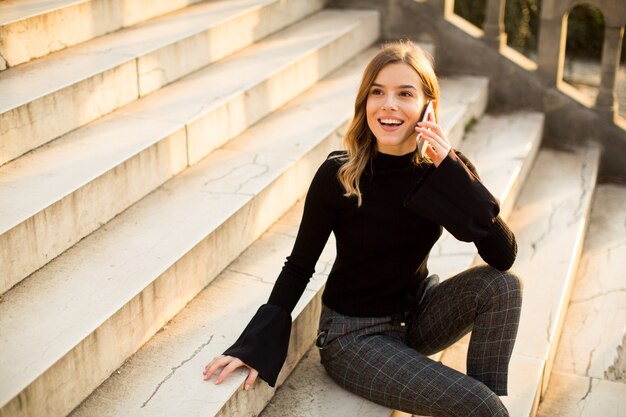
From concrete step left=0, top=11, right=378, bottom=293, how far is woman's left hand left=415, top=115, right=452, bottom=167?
4.13 ft

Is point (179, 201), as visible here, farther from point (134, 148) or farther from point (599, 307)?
point (599, 307)

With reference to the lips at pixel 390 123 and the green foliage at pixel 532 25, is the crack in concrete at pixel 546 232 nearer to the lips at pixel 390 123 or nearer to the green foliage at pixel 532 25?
the lips at pixel 390 123

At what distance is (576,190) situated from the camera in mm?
4926

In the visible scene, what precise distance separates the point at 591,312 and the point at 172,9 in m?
2.93

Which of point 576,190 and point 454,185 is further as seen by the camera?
point 576,190

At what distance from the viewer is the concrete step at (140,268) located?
246 cm

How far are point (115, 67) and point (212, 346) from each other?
1.55 metres

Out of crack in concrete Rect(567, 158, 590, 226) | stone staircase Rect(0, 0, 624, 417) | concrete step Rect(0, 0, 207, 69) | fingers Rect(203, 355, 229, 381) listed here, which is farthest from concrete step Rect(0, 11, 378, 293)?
crack in concrete Rect(567, 158, 590, 226)

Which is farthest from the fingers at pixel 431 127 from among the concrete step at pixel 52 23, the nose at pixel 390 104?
the concrete step at pixel 52 23

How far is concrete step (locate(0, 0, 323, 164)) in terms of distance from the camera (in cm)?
331

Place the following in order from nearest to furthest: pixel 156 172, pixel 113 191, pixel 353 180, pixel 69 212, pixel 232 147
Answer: pixel 353 180 → pixel 69 212 → pixel 113 191 → pixel 156 172 → pixel 232 147

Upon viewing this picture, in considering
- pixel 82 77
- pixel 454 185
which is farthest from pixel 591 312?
pixel 82 77

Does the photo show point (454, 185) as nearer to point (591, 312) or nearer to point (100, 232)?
point (100, 232)

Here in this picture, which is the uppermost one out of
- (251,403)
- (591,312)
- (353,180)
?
(353,180)
